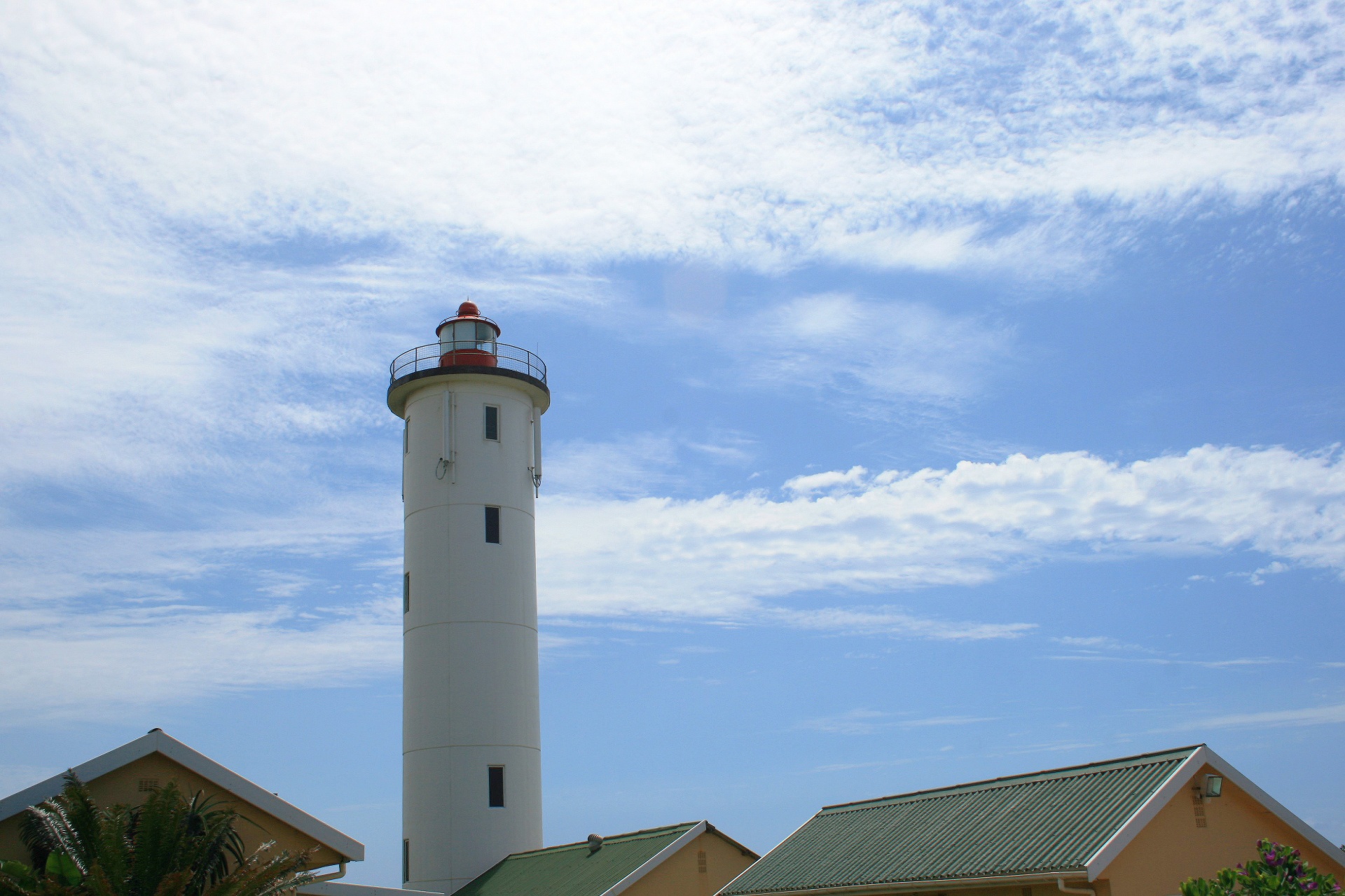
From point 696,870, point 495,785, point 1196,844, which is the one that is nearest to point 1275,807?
point 1196,844

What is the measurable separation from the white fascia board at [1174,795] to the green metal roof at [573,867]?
10074 millimetres

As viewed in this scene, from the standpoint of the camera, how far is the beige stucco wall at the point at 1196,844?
16.4 meters

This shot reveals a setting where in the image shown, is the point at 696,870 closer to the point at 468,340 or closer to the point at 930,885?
the point at 930,885

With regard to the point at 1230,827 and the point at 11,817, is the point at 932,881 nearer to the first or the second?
the point at 1230,827

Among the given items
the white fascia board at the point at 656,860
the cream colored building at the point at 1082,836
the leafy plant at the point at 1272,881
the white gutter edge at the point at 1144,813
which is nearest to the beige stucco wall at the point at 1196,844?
the cream colored building at the point at 1082,836

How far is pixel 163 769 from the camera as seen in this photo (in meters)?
18.4

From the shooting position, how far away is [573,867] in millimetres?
25734

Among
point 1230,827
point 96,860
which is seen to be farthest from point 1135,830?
point 96,860

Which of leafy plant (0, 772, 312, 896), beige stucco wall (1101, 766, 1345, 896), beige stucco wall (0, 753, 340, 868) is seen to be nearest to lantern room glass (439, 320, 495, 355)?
beige stucco wall (0, 753, 340, 868)

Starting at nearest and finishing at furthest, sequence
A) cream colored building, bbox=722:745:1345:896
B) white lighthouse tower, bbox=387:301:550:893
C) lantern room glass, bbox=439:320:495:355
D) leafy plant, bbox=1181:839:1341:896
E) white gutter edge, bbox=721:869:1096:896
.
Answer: leafy plant, bbox=1181:839:1341:896, white gutter edge, bbox=721:869:1096:896, cream colored building, bbox=722:745:1345:896, white lighthouse tower, bbox=387:301:550:893, lantern room glass, bbox=439:320:495:355

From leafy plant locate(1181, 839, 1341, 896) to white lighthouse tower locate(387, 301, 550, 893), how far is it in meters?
19.5

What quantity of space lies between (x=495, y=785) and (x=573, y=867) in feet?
15.2

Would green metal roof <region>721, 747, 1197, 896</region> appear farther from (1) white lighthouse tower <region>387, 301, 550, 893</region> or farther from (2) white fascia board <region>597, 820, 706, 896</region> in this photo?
(1) white lighthouse tower <region>387, 301, 550, 893</region>

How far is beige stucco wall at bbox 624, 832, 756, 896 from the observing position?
23.3m
